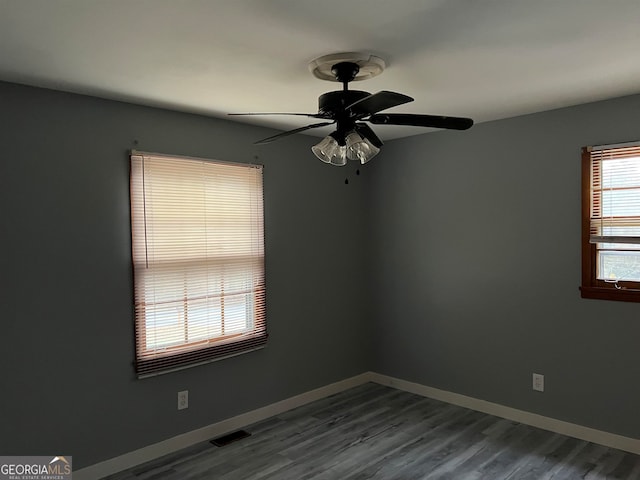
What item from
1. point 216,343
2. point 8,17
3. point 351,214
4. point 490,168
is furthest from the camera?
point 351,214

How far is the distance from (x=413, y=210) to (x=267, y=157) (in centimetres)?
142

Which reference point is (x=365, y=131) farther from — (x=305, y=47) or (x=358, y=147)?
(x=305, y=47)

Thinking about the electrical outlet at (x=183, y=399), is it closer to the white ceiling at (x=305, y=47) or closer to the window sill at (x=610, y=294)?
the white ceiling at (x=305, y=47)

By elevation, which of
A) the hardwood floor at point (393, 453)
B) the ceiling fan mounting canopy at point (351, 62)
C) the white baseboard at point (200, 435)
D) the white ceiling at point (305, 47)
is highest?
the white ceiling at point (305, 47)

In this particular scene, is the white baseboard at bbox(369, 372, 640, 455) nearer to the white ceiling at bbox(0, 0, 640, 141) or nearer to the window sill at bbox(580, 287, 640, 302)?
the window sill at bbox(580, 287, 640, 302)

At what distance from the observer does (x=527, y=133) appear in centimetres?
362

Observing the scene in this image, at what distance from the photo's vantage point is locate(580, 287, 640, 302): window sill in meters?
3.14

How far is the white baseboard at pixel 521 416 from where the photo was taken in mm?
3223

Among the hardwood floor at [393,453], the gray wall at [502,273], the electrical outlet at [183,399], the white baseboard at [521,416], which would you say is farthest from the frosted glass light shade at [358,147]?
the white baseboard at [521,416]

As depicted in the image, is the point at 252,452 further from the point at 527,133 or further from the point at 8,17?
the point at 527,133

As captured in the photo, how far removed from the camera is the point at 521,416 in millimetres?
3688

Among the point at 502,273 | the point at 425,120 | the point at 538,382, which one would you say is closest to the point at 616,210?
the point at 502,273

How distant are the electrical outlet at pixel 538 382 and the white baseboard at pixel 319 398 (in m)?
0.20

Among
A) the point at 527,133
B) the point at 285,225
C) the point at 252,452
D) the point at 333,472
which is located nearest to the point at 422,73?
the point at 527,133
